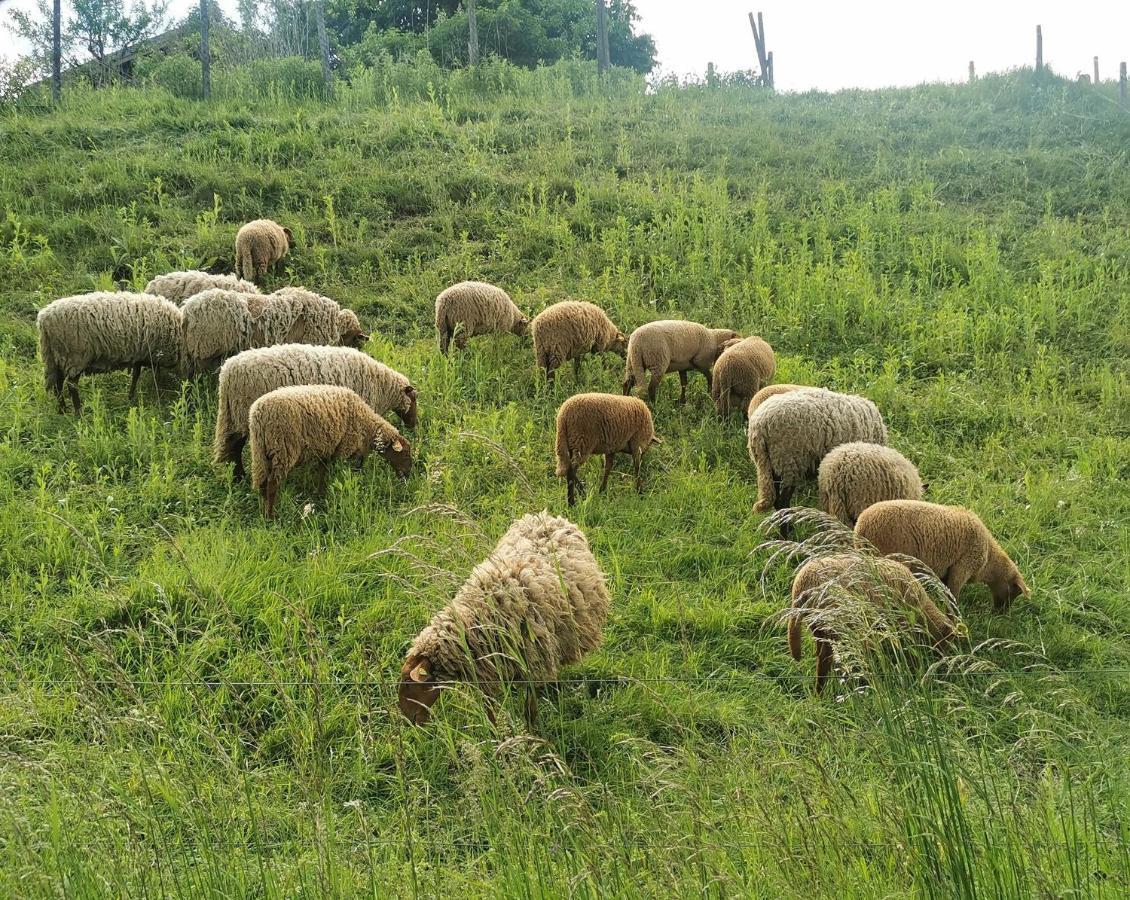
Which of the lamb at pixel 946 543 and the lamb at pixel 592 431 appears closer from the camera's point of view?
the lamb at pixel 946 543

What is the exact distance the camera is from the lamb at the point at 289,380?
7.94 m

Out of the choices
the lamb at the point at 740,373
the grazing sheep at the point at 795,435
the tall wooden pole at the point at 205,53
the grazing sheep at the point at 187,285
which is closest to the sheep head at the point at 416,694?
the grazing sheep at the point at 795,435

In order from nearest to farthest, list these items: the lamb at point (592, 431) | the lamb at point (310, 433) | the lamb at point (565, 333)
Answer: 1. the lamb at point (310, 433)
2. the lamb at point (592, 431)
3. the lamb at point (565, 333)

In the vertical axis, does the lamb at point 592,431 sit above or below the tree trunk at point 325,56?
below

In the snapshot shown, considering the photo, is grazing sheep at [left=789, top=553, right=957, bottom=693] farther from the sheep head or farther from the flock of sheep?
the sheep head

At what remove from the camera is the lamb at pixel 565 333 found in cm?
998

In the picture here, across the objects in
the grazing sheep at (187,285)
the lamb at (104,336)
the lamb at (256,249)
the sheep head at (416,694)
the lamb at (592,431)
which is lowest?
the sheep head at (416,694)

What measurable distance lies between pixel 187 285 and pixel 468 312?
315 cm

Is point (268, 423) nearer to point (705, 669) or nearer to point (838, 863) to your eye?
point (705, 669)

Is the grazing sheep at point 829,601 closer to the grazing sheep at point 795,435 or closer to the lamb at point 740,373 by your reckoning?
the grazing sheep at point 795,435

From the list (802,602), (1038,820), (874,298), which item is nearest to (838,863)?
(1038,820)

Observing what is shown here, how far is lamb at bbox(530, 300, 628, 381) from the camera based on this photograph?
9977 millimetres

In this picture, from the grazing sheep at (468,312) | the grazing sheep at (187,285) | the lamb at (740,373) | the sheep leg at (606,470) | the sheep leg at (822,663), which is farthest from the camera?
the grazing sheep at (468,312)

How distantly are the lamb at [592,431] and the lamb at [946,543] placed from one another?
234 cm
